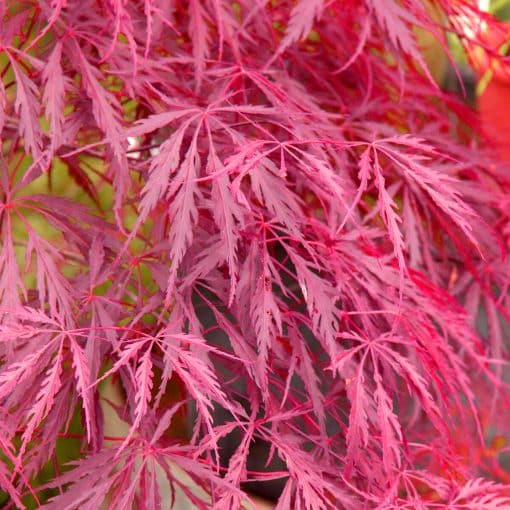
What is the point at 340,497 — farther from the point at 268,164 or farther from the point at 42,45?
the point at 42,45

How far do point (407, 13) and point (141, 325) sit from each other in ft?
1.39

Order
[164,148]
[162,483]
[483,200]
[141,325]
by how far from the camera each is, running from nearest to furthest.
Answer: [164,148] < [141,325] < [483,200] < [162,483]

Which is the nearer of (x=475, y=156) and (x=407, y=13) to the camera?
(x=407, y=13)

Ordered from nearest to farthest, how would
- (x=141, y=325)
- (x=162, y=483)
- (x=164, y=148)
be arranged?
(x=164, y=148) → (x=141, y=325) → (x=162, y=483)

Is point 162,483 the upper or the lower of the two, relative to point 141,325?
lower

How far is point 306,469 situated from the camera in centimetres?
67

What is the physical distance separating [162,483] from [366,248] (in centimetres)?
53

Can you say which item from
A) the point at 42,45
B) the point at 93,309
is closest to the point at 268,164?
the point at 93,309

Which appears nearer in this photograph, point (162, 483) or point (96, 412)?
point (96, 412)

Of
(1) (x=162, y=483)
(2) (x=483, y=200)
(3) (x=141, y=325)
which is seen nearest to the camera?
(3) (x=141, y=325)

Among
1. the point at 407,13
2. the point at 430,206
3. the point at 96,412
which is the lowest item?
the point at 96,412

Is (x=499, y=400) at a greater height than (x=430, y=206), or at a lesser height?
lesser

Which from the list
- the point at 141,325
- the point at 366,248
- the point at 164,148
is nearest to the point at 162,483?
the point at 141,325

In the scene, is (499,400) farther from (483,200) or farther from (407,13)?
(407,13)
